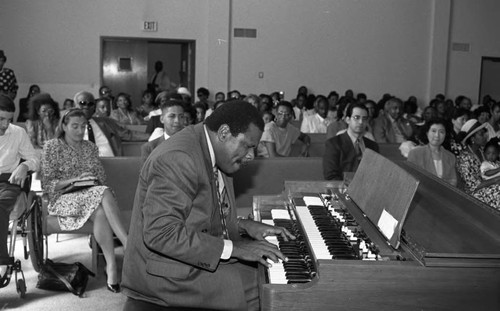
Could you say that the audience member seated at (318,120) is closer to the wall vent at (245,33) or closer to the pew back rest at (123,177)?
the wall vent at (245,33)

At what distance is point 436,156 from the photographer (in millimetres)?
5656

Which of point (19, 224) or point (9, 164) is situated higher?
point (9, 164)

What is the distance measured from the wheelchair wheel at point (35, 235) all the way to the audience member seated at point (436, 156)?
121 inches

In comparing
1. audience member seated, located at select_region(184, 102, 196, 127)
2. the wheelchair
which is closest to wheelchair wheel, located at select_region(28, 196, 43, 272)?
the wheelchair

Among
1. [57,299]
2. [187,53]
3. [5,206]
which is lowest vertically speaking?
[57,299]

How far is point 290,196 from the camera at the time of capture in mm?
3697

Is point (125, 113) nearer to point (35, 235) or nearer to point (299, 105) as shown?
point (299, 105)

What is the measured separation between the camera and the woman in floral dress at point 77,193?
4785mm

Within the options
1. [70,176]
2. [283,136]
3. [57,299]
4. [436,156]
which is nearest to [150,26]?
[283,136]

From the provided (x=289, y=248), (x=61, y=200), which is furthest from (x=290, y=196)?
(x=61, y=200)

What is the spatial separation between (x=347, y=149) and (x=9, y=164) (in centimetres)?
277

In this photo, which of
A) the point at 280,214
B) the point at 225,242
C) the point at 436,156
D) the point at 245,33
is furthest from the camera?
the point at 245,33

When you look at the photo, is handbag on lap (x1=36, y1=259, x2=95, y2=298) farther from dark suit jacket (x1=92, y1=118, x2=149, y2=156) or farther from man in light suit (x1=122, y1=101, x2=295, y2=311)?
man in light suit (x1=122, y1=101, x2=295, y2=311)

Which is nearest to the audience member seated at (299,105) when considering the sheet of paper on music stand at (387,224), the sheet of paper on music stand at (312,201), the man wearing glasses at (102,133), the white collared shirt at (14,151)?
the man wearing glasses at (102,133)
